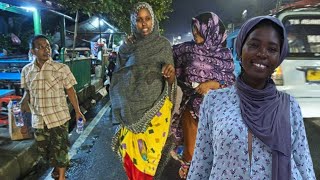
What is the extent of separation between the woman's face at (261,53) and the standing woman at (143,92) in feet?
4.86

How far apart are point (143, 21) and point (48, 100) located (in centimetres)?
153

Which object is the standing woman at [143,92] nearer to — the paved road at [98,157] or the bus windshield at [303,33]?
the paved road at [98,157]

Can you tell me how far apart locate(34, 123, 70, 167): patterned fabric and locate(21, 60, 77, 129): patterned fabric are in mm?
77

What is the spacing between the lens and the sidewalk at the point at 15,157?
157 inches

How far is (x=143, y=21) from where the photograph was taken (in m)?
3.10

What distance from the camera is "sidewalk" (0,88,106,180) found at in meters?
3.98

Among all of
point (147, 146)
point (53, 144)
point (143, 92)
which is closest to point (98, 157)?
point (53, 144)

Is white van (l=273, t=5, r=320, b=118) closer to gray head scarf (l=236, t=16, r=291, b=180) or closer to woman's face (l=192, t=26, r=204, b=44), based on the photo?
woman's face (l=192, t=26, r=204, b=44)

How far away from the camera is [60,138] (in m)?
3.99

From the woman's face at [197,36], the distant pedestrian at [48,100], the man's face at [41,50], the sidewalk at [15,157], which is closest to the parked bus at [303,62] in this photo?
the woman's face at [197,36]

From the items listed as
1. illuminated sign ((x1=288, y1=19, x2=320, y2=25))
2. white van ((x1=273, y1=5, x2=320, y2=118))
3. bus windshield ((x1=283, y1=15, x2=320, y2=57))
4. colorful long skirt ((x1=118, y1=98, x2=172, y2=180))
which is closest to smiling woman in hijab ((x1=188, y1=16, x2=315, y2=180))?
colorful long skirt ((x1=118, y1=98, x2=172, y2=180))

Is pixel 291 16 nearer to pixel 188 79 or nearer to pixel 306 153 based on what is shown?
pixel 188 79

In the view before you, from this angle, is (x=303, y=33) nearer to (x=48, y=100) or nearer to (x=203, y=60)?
(x=203, y=60)

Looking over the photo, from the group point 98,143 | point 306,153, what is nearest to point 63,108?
point 98,143
